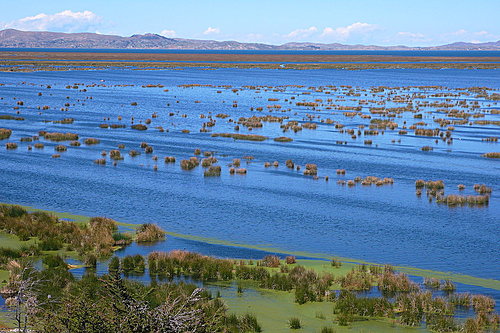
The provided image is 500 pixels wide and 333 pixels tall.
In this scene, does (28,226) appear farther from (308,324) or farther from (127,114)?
(127,114)

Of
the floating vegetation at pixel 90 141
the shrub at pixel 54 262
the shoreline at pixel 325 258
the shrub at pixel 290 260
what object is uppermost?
the floating vegetation at pixel 90 141

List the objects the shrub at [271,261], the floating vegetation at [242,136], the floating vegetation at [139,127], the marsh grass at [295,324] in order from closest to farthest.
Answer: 1. the marsh grass at [295,324]
2. the shrub at [271,261]
3. the floating vegetation at [242,136]
4. the floating vegetation at [139,127]

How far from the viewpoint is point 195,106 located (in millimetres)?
89188

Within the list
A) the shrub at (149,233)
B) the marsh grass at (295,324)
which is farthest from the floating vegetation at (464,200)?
the marsh grass at (295,324)

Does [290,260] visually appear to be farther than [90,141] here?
No

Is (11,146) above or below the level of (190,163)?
below

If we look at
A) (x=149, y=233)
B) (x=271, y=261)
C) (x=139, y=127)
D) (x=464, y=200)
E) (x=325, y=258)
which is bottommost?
(x=325, y=258)

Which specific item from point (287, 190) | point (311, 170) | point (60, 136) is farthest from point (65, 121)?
point (287, 190)

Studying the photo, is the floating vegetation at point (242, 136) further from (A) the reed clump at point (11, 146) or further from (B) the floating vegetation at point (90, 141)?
(A) the reed clump at point (11, 146)

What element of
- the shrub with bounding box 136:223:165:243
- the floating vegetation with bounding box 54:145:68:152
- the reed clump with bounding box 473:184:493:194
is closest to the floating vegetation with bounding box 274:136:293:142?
the floating vegetation with bounding box 54:145:68:152

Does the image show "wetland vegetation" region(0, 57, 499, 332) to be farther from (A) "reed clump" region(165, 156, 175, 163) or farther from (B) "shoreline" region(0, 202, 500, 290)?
(A) "reed clump" region(165, 156, 175, 163)

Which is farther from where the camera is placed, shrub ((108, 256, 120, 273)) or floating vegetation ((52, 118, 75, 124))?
floating vegetation ((52, 118, 75, 124))

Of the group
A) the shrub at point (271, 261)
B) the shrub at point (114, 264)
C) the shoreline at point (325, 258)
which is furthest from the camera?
the shrub at point (271, 261)

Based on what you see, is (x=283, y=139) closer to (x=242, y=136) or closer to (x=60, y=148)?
(x=242, y=136)
